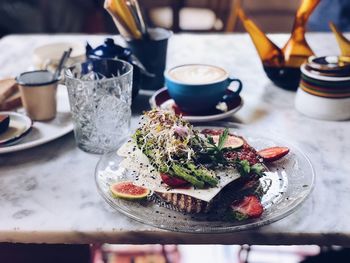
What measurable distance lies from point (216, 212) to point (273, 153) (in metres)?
0.20

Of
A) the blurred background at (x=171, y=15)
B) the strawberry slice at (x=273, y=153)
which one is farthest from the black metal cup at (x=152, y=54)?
the blurred background at (x=171, y=15)

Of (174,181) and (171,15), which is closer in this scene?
(174,181)

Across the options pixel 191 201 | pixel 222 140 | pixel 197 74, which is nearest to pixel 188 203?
pixel 191 201

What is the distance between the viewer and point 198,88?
0.99m

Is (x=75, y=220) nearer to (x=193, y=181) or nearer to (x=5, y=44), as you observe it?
(x=193, y=181)

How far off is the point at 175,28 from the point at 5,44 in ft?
4.51

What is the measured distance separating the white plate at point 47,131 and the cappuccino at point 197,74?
0.86 feet

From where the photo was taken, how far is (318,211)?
72 centimetres

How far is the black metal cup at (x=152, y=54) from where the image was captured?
1125 millimetres

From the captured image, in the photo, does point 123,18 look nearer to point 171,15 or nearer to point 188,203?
point 188,203

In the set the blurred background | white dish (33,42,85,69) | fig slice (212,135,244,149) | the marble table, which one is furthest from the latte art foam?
the blurred background

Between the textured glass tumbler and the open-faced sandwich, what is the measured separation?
0.42ft

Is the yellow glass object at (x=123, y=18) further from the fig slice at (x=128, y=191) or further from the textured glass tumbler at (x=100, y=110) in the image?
the fig slice at (x=128, y=191)

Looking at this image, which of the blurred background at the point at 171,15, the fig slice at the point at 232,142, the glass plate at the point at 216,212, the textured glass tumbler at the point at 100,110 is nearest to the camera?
the glass plate at the point at 216,212
